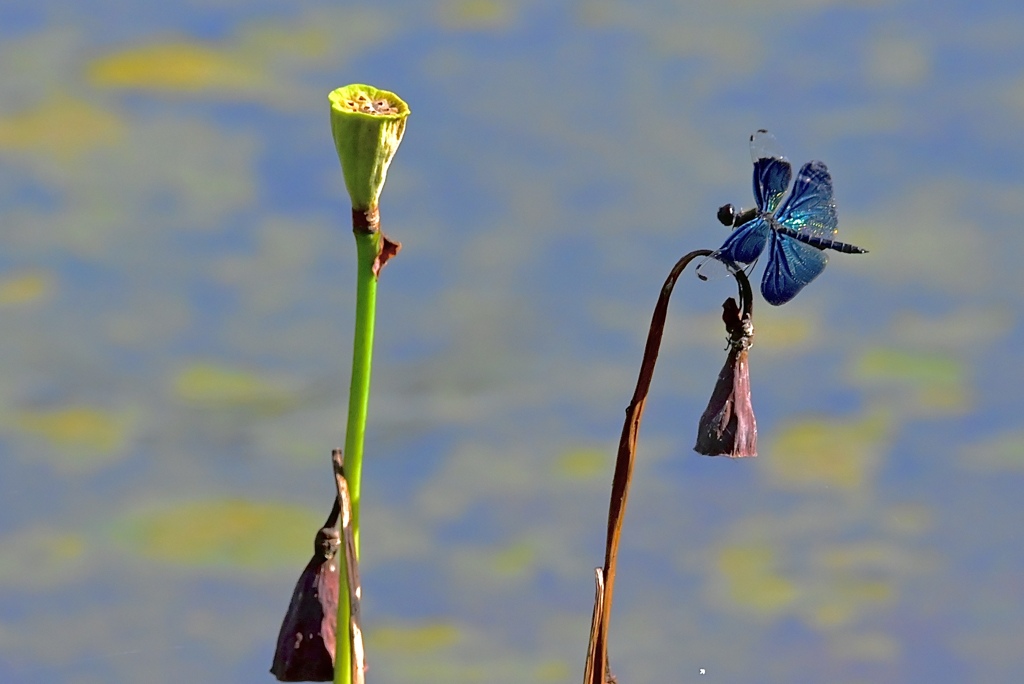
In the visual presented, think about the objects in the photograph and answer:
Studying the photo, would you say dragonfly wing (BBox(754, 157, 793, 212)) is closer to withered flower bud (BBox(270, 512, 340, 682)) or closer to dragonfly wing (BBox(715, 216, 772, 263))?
dragonfly wing (BBox(715, 216, 772, 263))

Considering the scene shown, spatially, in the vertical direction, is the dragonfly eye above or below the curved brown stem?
above

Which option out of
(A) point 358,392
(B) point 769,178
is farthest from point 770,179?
(A) point 358,392

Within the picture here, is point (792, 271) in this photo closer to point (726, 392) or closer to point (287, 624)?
point (726, 392)

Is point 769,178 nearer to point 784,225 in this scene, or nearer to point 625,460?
point 784,225

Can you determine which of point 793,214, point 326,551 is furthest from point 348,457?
point 793,214

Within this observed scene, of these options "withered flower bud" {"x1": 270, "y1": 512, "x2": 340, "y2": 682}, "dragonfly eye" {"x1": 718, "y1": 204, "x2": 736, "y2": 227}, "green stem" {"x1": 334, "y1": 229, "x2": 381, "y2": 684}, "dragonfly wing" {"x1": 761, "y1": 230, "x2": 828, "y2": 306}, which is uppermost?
"dragonfly eye" {"x1": 718, "y1": 204, "x2": 736, "y2": 227}

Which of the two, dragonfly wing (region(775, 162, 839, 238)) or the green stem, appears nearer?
the green stem

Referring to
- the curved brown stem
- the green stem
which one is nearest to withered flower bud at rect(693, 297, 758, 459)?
the curved brown stem
